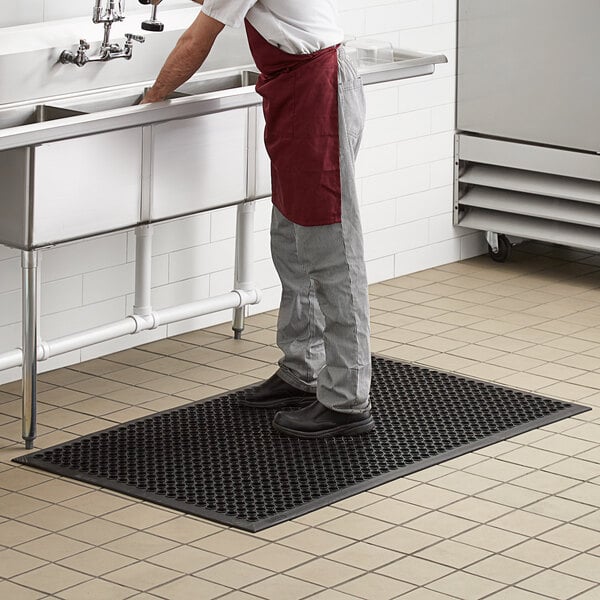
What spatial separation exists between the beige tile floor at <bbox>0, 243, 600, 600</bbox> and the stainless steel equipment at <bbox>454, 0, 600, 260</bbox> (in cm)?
95

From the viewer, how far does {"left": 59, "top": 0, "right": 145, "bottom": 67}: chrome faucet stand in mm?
4527

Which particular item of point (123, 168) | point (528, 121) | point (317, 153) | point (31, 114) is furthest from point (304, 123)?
point (528, 121)

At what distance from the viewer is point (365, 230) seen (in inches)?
238

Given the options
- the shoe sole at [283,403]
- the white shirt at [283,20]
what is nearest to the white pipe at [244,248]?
the shoe sole at [283,403]

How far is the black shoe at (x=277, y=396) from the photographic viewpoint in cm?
462

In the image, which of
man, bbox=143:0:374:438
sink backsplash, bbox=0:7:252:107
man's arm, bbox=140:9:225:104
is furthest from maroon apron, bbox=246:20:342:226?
sink backsplash, bbox=0:7:252:107

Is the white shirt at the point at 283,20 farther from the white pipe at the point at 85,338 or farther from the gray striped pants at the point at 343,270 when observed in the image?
the white pipe at the point at 85,338

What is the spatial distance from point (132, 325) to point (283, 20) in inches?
45.6

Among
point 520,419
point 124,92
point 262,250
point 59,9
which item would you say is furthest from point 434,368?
point 59,9

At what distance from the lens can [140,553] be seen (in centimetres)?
362

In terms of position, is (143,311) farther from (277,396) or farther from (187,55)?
(187,55)

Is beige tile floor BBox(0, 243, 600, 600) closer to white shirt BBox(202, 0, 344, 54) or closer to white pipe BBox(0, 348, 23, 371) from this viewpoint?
white pipe BBox(0, 348, 23, 371)

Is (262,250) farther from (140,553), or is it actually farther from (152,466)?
(140,553)

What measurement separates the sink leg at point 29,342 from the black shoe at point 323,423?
71 centimetres
